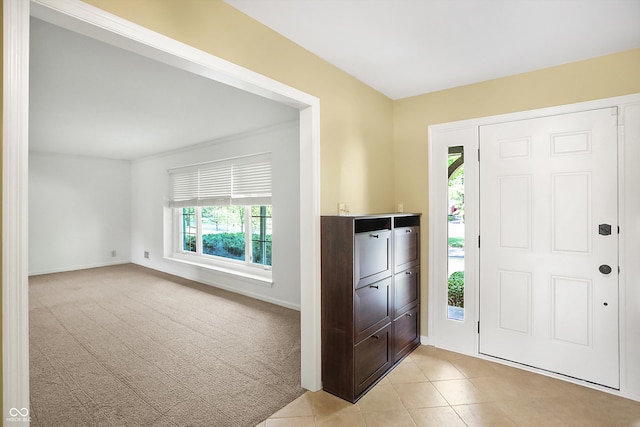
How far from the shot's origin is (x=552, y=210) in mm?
2645

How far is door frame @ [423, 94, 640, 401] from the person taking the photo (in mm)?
2346

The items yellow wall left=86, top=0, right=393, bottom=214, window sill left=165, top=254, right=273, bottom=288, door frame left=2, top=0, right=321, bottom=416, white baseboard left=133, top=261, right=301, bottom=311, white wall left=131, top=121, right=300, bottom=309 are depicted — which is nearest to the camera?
door frame left=2, top=0, right=321, bottom=416

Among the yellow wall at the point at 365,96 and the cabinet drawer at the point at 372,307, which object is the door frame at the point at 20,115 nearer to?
the yellow wall at the point at 365,96

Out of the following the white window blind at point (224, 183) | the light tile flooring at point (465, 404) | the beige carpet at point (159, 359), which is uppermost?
the white window blind at point (224, 183)

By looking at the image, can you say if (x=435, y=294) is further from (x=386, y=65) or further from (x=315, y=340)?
(x=386, y=65)

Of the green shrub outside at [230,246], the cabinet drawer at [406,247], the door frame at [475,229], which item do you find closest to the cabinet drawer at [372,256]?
the cabinet drawer at [406,247]

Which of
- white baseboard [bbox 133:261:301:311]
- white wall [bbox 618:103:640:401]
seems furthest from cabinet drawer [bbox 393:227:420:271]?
white baseboard [bbox 133:261:301:311]

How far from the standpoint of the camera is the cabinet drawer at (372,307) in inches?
92.0

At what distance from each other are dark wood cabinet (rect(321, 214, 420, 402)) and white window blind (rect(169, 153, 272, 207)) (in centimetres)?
244

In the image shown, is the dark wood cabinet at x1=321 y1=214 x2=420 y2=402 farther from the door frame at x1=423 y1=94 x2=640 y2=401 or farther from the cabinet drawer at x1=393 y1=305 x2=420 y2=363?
the door frame at x1=423 y1=94 x2=640 y2=401

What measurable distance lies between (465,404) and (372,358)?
70 centimetres

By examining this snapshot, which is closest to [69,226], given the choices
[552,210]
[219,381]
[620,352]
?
[219,381]

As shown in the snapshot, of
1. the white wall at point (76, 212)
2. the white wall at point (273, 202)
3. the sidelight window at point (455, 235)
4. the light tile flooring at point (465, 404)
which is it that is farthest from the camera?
the white wall at point (76, 212)

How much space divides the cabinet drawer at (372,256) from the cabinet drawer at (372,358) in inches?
18.2
